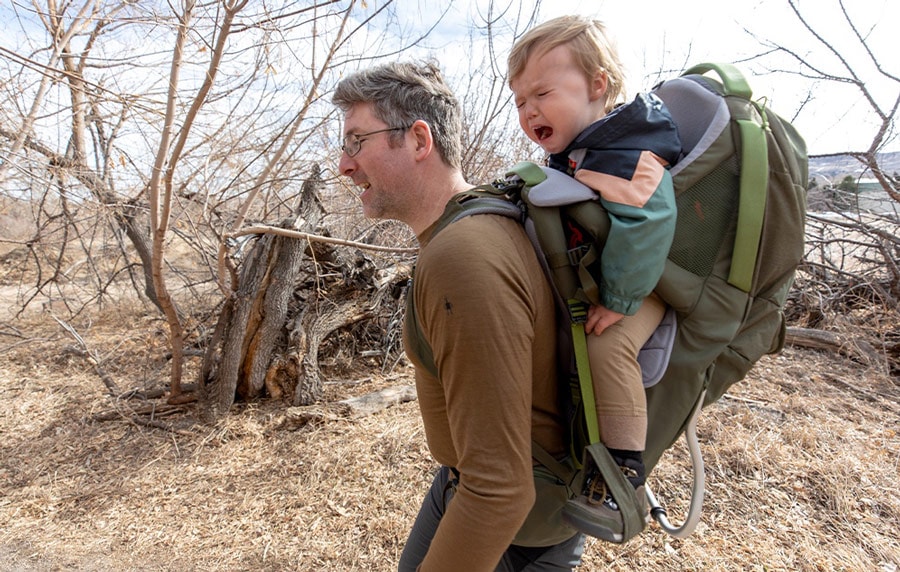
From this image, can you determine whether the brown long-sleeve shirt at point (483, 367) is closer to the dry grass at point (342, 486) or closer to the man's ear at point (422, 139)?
the man's ear at point (422, 139)

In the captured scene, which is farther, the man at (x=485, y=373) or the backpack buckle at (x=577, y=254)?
the backpack buckle at (x=577, y=254)

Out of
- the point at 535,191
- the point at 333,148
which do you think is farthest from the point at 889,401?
the point at 333,148

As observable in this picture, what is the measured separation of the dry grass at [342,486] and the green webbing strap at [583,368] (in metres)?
2.14

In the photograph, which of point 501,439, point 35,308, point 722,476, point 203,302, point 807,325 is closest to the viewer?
point 501,439

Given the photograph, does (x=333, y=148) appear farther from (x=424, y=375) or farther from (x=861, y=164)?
(x=861, y=164)

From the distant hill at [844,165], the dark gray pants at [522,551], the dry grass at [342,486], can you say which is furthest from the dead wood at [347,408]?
the distant hill at [844,165]

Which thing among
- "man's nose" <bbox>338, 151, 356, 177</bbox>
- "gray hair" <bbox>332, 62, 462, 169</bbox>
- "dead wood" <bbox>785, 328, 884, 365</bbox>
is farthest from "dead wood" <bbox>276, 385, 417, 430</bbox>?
"dead wood" <bbox>785, 328, 884, 365</bbox>

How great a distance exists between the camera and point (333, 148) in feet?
16.7

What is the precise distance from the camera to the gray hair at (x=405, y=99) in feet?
4.60

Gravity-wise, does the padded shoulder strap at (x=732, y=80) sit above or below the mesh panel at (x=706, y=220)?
above

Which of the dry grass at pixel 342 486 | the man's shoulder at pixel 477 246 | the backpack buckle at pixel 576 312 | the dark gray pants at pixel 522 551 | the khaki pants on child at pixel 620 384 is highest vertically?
the man's shoulder at pixel 477 246

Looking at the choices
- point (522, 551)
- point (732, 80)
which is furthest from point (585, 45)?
point (522, 551)

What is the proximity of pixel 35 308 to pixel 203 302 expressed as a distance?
3952 millimetres

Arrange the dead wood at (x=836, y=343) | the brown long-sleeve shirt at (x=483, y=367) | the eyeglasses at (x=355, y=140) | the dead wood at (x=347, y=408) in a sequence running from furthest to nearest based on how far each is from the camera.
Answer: the dead wood at (x=836, y=343) → the dead wood at (x=347, y=408) → the eyeglasses at (x=355, y=140) → the brown long-sleeve shirt at (x=483, y=367)
